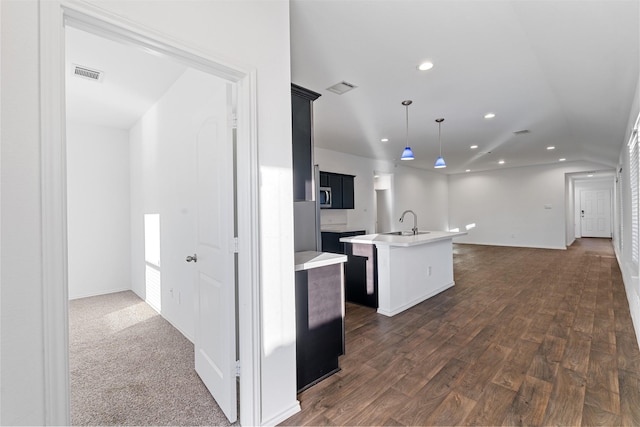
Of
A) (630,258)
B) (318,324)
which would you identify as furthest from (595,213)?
(318,324)

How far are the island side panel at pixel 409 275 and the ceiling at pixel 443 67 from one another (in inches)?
77.7

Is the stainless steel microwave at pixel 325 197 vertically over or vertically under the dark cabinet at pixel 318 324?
over

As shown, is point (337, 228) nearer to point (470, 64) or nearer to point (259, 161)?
point (470, 64)

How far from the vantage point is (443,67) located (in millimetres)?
2846

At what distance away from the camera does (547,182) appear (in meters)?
8.86

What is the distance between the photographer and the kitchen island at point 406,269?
11.4 feet

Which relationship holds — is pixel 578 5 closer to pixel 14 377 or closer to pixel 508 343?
pixel 508 343

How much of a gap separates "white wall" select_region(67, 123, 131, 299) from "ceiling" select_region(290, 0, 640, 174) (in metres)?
3.49

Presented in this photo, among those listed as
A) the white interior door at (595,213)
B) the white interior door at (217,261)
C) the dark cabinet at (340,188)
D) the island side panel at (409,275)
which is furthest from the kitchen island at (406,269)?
the white interior door at (595,213)

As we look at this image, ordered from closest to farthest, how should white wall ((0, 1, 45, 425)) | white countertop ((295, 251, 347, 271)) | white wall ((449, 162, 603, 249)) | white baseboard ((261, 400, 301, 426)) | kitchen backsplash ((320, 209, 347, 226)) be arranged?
white wall ((0, 1, 45, 425))
white baseboard ((261, 400, 301, 426))
white countertop ((295, 251, 347, 271))
kitchen backsplash ((320, 209, 347, 226))
white wall ((449, 162, 603, 249))

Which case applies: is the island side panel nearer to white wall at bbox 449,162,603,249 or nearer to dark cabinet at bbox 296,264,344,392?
dark cabinet at bbox 296,264,344,392

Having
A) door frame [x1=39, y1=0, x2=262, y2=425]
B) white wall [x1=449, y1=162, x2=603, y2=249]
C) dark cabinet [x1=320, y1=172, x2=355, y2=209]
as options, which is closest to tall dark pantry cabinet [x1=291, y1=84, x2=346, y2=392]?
door frame [x1=39, y1=0, x2=262, y2=425]

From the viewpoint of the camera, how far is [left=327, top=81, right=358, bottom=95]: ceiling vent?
320 centimetres

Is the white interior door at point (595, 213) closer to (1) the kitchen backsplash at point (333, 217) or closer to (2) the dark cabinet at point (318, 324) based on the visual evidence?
(1) the kitchen backsplash at point (333, 217)
